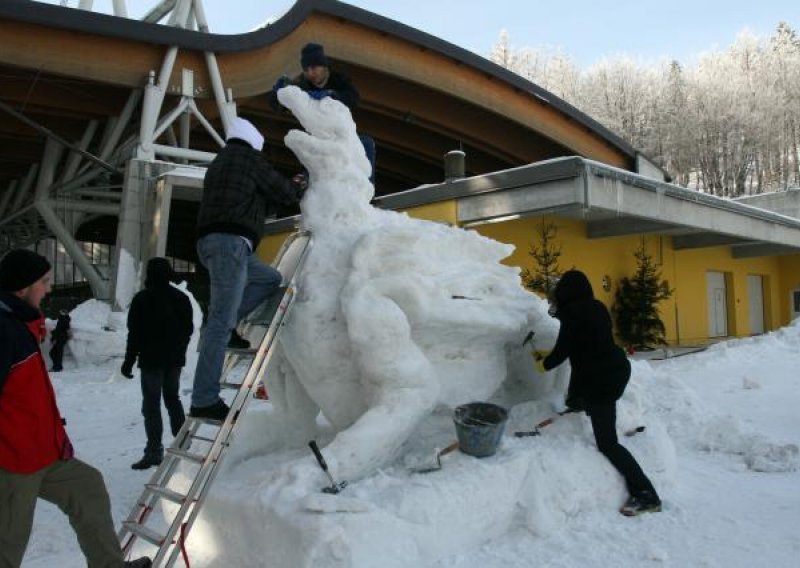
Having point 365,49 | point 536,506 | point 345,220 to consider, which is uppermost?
point 365,49

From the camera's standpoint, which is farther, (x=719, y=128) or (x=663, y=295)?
(x=719, y=128)

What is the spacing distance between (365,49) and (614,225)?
10985mm

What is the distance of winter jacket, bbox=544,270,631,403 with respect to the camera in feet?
13.7

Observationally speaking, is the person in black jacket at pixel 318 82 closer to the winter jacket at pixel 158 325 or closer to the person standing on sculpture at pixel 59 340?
the winter jacket at pixel 158 325

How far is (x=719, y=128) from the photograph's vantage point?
122 feet

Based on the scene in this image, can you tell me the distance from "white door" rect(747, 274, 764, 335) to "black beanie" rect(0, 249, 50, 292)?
21673 millimetres

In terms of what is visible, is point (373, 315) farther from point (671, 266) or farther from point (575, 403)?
point (671, 266)

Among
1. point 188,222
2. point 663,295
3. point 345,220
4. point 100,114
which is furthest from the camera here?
point 188,222

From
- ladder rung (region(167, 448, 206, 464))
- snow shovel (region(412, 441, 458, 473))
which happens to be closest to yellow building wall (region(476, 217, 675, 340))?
snow shovel (region(412, 441, 458, 473))

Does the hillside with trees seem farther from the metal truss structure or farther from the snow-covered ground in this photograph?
the snow-covered ground

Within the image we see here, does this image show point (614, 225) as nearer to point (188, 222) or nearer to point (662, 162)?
point (188, 222)

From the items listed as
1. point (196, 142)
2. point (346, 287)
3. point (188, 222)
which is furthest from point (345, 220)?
point (188, 222)

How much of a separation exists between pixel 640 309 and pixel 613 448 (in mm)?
11217

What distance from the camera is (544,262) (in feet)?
41.8
